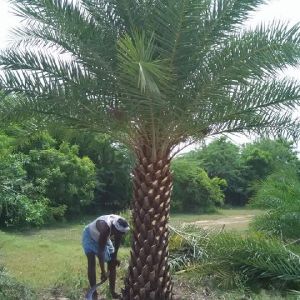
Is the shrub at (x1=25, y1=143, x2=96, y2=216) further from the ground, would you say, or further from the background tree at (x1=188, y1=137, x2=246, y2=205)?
the background tree at (x1=188, y1=137, x2=246, y2=205)

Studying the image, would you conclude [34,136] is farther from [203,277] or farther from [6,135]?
[203,277]

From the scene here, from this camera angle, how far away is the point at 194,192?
1352 inches

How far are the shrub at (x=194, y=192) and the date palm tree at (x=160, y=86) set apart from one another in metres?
24.5

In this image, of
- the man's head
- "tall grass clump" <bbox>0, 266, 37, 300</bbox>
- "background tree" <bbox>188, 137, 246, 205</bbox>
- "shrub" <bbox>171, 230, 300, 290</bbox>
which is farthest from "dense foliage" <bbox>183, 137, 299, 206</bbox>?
"tall grass clump" <bbox>0, 266, 37, 300</bbox>

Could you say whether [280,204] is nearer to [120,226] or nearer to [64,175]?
[120,226]

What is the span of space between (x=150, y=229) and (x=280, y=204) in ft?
10.3

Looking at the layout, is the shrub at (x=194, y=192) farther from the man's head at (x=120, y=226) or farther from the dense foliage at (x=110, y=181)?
the man's head at (x=120, y=226)

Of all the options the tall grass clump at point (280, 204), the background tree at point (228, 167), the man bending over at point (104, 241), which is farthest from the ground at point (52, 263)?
the background tree at point (228, 167)

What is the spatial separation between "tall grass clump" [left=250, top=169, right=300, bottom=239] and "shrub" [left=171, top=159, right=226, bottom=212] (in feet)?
71.1

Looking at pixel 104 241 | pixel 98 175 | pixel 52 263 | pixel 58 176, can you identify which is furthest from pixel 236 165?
pixel 104 241

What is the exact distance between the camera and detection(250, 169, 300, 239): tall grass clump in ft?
32.8

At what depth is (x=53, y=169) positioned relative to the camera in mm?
23422

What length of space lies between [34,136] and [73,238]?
378 inches

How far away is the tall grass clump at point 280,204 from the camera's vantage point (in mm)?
10008
